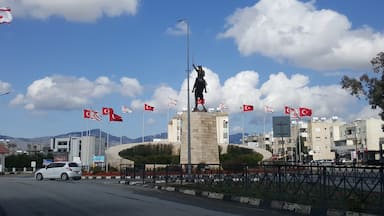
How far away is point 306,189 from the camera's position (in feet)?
60.0

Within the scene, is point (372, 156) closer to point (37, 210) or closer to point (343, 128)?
point (343, 128)

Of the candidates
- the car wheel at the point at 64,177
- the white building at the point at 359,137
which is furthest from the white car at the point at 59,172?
the white building at the point at 359,137

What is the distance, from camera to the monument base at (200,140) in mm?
37188

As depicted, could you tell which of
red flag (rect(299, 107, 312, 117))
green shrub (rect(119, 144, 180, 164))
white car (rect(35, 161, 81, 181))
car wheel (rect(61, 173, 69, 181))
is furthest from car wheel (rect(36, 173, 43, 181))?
red flag (rect(299, 107, 312, 117))

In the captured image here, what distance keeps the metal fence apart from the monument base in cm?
946

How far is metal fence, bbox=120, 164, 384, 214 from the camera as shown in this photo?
14797 millimetres

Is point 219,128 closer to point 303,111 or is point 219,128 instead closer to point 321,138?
point 321,138

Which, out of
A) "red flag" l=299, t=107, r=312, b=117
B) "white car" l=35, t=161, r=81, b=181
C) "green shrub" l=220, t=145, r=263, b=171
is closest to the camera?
"white car" l=35, t=161, r=81, b=181

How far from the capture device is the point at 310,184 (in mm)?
18188

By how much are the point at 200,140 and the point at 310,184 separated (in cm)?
1957

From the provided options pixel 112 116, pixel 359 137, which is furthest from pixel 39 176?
pixel 359 137

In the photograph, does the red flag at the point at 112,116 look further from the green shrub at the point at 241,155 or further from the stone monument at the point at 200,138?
the stone monument at the point at 200,138

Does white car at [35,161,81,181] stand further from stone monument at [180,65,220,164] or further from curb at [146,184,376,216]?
curb at [146,184,376,216]

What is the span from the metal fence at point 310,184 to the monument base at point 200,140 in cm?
946
